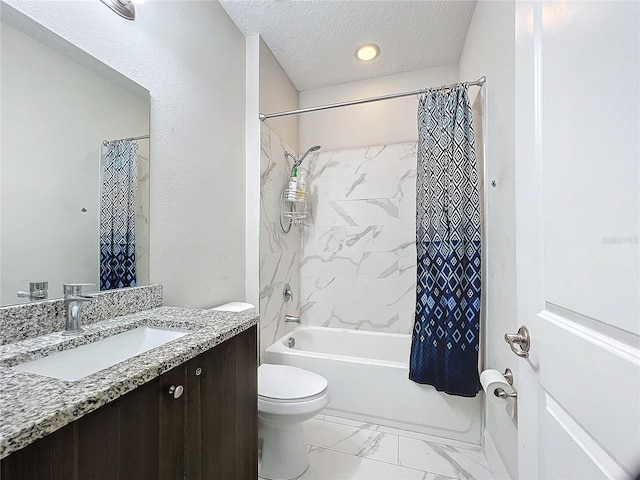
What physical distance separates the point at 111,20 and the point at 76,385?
132 cm

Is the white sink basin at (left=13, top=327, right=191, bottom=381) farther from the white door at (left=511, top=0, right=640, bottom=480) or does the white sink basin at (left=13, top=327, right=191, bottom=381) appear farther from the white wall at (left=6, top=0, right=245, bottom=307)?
the white door at (left=511, top=0, right=640, bottom=480)

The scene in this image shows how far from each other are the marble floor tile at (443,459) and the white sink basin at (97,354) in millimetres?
1428

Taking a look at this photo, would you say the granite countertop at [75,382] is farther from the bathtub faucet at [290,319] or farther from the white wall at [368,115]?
the white wall at [368,115]

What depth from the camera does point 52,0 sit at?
96 centimetres

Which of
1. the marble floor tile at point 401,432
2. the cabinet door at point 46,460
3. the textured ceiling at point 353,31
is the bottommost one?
the marble floor tile at point 401,432

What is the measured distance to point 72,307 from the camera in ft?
3.04

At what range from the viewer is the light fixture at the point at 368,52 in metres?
2.16

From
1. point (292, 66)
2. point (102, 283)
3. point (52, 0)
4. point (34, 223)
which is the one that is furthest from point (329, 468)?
point (292, 66)

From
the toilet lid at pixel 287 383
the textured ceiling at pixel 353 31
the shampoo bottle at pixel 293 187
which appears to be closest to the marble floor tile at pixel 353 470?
the toilet lid at pixel 287 383

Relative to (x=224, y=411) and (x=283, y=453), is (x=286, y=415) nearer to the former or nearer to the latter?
(x=283, y=453)

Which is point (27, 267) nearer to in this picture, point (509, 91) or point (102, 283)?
point (102, 283)

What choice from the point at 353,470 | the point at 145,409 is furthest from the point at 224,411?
the point at 353,470

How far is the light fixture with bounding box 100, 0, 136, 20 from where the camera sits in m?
1.11

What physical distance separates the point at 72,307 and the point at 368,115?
96.0 inches
